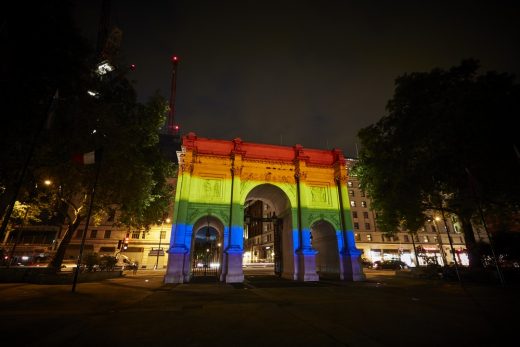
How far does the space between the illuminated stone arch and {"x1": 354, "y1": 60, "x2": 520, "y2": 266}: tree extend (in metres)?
3.77

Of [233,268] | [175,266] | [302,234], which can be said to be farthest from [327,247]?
[175,266]

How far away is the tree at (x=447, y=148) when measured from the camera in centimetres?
1581

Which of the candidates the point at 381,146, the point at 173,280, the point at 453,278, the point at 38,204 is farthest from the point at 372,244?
the point at 38,204

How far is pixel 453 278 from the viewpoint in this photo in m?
20.2

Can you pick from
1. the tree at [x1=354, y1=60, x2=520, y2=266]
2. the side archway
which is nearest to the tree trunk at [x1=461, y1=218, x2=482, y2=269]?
the tree at [x1=354, y1=60, x2=520, y2=266]

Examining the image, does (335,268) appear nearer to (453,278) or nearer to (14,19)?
(453,278)

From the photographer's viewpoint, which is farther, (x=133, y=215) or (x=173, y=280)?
(x=133, y=215)

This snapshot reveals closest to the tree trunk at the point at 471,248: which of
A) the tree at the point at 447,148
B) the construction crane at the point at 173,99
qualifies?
the tree at the point at 447,148

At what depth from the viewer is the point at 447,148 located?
56.7 feet

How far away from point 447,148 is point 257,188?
1572 centimetres

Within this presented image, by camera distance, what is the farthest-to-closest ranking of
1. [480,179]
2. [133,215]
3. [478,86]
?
[133,215] → [480,179] → [478,86]

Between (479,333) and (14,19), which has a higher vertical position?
(14,19)

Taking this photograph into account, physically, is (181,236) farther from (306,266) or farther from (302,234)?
(306,266)

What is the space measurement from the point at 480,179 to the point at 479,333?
1661cm
